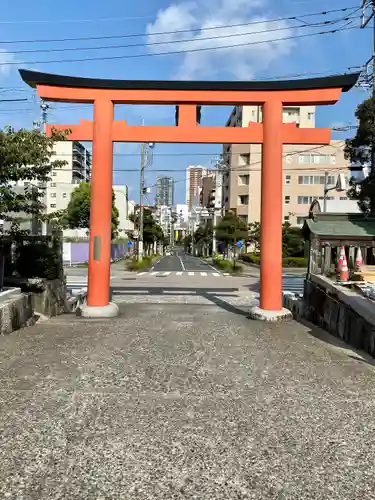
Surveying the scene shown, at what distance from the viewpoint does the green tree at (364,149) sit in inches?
559

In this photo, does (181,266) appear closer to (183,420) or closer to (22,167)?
(22,167)

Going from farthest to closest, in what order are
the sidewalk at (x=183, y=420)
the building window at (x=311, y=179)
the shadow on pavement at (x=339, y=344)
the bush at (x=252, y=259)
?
the building window at (x=311, y=179) < the bush at (x=252, y=259) < the shadow on pavement at (x=339, y=344) < the sidewalk at (x=183, y=420)

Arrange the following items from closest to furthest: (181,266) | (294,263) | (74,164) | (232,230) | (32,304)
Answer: (32,304)
(294,263)
(181,266)
(232,230)
(74,164)

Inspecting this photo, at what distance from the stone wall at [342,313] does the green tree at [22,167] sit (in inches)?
233

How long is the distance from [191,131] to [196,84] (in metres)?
1.02

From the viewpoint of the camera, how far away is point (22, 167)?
8.38 meters

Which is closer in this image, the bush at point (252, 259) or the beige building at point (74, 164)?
the bush at point (252, 259)

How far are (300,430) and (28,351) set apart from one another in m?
4.03

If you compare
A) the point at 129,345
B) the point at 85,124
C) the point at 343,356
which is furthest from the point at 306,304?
the point at 85,124

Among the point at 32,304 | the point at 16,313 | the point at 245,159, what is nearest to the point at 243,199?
the point at 245,159

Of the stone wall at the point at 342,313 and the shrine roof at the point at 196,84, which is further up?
the shrine roof at the point at 196,84

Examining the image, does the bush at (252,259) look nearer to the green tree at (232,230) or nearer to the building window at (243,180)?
the green tree at (232,230)

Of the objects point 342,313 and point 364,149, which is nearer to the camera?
point 342,313

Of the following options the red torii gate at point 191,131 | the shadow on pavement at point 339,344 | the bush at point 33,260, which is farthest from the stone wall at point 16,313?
the shadow on pavement at point 339,344
